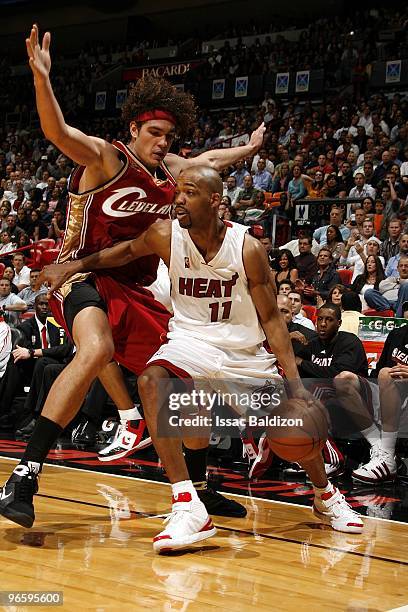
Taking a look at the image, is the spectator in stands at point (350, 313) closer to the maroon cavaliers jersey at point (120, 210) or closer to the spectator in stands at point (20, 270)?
the maroon cavaliers jersey at point (120, 210)

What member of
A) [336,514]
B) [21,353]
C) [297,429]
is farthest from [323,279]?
[297,429]

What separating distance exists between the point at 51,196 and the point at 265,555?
1262cm

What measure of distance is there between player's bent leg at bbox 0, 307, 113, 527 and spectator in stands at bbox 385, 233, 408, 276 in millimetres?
5094

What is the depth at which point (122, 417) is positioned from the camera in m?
4.23

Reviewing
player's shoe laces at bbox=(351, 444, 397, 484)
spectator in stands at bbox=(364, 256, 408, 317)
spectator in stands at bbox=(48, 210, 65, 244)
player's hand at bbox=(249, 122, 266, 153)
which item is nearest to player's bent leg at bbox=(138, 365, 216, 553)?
player's hand at bbox=(249, 122, 266, 153)

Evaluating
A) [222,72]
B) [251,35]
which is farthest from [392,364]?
[251,35]

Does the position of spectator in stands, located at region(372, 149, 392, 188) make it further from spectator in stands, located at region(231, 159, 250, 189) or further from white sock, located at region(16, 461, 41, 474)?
Result: white sock, located at region(16, 461, 41, 474)

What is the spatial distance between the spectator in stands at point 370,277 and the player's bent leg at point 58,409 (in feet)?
16.2

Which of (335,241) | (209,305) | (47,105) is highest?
(47,105)

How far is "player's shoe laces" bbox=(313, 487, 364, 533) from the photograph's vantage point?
3.69 metres

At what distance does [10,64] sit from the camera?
24203 mm

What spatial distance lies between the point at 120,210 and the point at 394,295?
4641mm

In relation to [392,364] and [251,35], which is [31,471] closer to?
[392,364]

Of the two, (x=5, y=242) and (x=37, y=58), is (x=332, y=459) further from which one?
(x=5, y=242)
